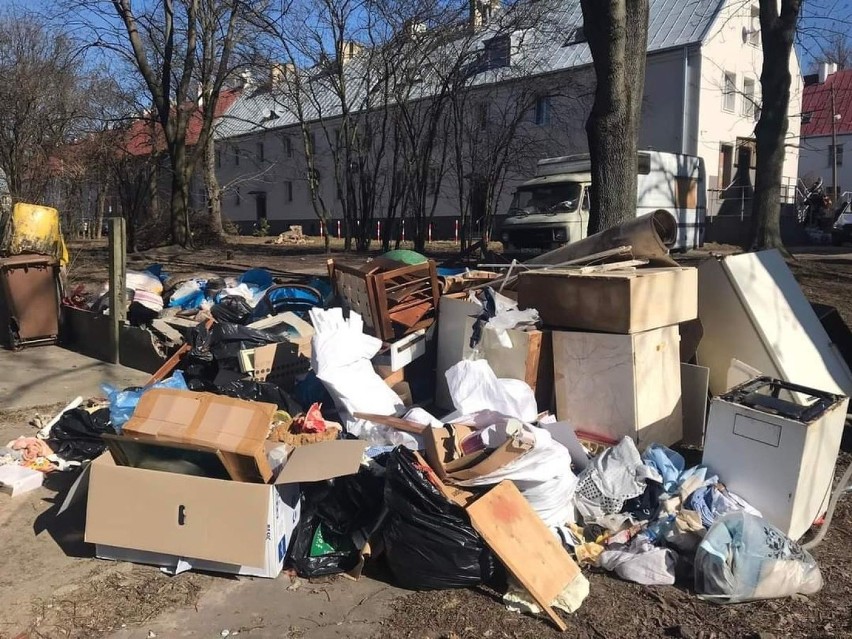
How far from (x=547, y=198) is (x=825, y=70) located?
29443 millimetres

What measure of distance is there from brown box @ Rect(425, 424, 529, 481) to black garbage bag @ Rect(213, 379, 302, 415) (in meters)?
1.43

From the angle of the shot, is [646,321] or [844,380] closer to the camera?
[646,321]

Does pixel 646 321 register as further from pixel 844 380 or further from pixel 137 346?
pixel 137 346

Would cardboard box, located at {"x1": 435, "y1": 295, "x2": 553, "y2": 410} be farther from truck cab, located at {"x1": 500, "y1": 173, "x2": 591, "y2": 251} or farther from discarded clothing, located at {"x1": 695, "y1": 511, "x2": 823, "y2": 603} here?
truck cab, located at {"x1": 500, "y1": 173, "x2": 591, "y2": 251}

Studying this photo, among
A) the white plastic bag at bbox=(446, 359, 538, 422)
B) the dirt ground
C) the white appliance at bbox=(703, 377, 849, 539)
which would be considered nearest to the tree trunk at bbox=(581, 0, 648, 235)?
the white plastic bag at bbox=(446, 359, 538, 422)

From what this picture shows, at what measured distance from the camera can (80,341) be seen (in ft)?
24.2

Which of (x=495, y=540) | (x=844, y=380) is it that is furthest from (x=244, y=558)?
(x=844, y=380)

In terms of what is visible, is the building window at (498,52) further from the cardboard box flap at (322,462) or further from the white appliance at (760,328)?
the cardboard box flap at (322,462)

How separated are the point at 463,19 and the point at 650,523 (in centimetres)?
1548

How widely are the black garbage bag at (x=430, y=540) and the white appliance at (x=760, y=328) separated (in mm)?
2532

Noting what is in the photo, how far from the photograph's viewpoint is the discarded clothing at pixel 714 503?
3.19 m

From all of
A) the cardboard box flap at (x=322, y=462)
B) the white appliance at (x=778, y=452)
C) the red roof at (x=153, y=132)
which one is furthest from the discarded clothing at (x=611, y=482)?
the red roof at (x=153, y=132)

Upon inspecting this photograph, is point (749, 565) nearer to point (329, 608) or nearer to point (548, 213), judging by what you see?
point (329, 608)

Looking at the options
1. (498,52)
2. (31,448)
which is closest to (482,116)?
(498,52)
